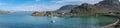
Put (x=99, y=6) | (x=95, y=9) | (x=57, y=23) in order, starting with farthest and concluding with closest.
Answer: (x=95, y=9) → (x=99, y=6) → (x=57, y=23)

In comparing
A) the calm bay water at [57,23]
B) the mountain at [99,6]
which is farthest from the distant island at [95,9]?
the calm bay water at [57,23]

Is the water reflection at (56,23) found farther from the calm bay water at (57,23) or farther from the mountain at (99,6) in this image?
the mountain at (99,6)

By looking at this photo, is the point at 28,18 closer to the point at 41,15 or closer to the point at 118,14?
the point at 41,15

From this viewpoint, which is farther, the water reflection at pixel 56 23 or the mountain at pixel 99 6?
the mountain at pixel 99 6

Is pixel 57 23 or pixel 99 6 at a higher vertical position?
pixel 99 6

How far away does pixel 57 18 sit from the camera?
16906mm

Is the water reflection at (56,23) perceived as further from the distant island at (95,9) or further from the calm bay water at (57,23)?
the distant island at (95,9)

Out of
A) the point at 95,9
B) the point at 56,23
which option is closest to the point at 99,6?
the point at 95,9

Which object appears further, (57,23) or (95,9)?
(95,9)

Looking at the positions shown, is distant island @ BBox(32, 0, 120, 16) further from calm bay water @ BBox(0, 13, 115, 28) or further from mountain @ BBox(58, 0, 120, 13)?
calm bay water @ BBox(0, 13, 115, 28)

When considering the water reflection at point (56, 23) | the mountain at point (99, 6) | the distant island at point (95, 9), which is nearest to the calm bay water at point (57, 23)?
the water reflection at point (56, 23)

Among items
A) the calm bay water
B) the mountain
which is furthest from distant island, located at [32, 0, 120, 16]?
the calm bay water

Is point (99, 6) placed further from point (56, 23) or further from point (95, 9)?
point (56, 23)

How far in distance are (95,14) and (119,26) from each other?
896 cm
